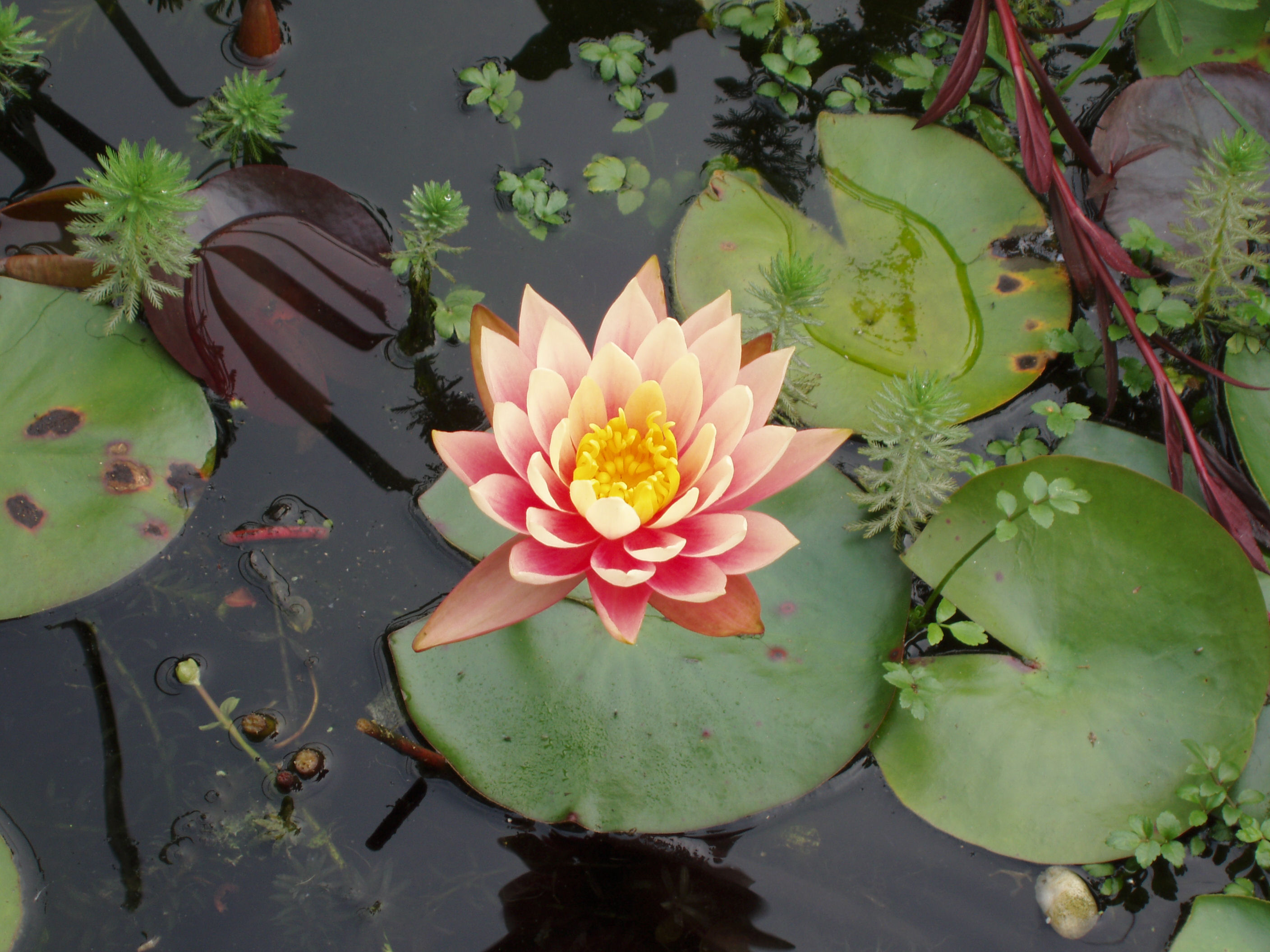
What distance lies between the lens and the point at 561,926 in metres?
2.25

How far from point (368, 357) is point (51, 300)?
3.14 feet

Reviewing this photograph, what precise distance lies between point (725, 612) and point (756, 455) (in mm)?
382

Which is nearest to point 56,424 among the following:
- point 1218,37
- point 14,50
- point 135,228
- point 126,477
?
point 126,477

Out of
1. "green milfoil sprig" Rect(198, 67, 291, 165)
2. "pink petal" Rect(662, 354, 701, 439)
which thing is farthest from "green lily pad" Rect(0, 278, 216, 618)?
"pink petal" Rect(662, 354, 701, 439)

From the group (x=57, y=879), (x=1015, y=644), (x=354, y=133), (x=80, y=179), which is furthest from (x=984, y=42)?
(x=57, y=879)

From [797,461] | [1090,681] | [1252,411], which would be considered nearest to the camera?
[797,461]

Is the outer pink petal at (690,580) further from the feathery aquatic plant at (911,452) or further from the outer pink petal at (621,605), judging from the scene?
the feathery aquatic plant at (911,452)

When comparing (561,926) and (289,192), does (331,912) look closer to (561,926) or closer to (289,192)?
(561,926)

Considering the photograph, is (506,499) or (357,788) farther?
(357,788)

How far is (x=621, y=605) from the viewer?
1.73 m

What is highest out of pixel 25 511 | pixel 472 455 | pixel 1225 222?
pixel 1225 222

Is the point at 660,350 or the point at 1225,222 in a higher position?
the point at 1225,222

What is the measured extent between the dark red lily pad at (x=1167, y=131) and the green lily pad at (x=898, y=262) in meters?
0.41

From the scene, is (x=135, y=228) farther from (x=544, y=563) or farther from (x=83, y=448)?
(x=544, y=563)
